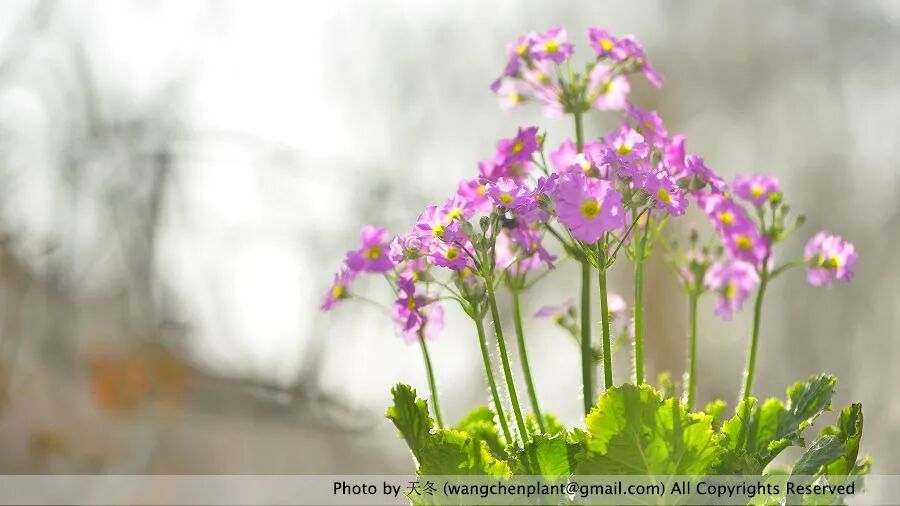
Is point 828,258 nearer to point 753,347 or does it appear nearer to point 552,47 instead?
point 753,347

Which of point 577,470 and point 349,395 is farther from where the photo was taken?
point 349,395

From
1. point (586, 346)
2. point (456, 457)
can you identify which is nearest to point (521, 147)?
point (586, 346)

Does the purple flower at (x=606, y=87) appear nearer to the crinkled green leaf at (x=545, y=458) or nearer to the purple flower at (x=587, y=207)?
the purple flower at (x=587, y=207)

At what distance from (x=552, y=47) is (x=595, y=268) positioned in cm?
22

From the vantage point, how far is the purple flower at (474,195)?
2.10ft

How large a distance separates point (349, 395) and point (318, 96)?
38.5 inches

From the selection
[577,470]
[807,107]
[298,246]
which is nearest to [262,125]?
[298,246]

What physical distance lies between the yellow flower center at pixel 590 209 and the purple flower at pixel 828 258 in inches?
13.3

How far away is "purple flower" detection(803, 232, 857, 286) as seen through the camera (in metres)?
0.77

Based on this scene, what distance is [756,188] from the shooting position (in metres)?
0.79

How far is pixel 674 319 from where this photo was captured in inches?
109

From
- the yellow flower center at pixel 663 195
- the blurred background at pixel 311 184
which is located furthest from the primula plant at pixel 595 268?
the blurred background at pixel 311 184

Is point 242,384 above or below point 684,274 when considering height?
above

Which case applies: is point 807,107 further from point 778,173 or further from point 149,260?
point 149,260
